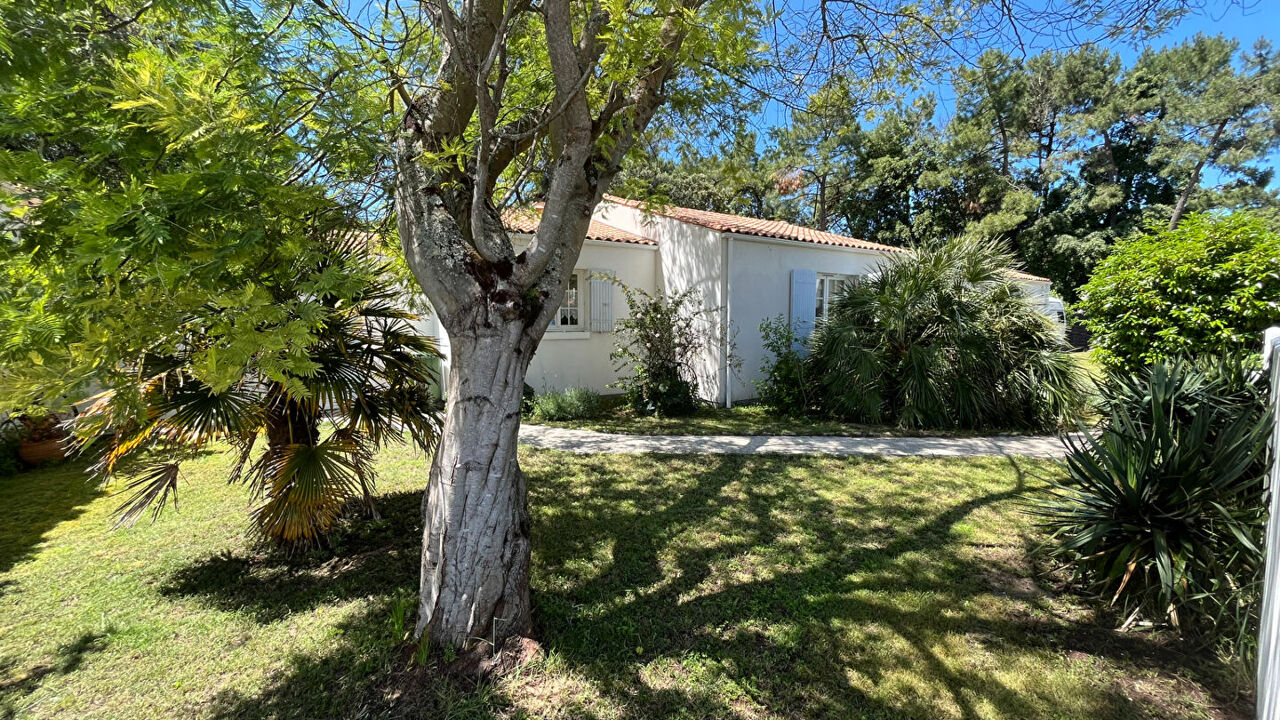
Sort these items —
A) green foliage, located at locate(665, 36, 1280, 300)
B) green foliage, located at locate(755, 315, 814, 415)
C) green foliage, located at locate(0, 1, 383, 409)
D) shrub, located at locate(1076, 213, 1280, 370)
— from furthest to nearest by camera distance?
green foliage, located at locate(665, 36, 1280, 300), green foliage, located at locate(755, 315, 814, 415), shrub, located at locate(1076, 213, 1280, 370), green foliage, located at locate(0, 1, 383, 409)

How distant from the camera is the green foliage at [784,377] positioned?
10.1m

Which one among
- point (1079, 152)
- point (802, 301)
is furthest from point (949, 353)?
point (1079, 152)

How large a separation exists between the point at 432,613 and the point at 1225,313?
28.0 ft

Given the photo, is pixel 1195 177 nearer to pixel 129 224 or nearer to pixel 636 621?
pixel 636 621

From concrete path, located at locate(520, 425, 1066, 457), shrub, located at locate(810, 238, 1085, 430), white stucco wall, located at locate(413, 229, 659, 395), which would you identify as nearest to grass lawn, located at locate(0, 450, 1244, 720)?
concrete path, located at locate(520, 425, 1066, 457)

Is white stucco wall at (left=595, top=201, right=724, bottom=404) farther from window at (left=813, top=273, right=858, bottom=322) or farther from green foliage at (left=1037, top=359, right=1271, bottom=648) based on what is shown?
green foliage at (left=1037, top=359, right=1271, bottom=648)

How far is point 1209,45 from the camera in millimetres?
23906

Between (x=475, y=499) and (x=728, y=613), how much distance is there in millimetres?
1925

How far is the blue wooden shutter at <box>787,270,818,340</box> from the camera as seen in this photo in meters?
11.8

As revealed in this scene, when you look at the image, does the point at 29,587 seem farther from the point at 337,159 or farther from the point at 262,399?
the point at 337,159

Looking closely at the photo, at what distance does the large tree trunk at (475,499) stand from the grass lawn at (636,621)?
33cm

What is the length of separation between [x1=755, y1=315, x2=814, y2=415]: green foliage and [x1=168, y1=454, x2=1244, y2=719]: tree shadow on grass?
4242mm

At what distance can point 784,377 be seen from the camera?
10289 millimetres

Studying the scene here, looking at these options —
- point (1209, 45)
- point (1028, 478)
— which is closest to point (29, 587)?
point (1028, 478)
